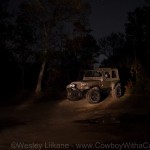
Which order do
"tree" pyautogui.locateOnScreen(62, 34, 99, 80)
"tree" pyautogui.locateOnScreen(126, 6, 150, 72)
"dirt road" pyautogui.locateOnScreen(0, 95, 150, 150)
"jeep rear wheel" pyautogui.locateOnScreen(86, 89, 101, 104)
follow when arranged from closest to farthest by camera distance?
"dirt road" pyautogui.locateOnScreen(0, 95, 150, 150), "jeep rear wheel" pyautogui.locateOnScreen(86, 89, 101, 104), "tree" pyautogui.locateOnScreen(126, 6, 150, 72), "tree" pyautogui.locateOnScreen(62, 34, 99, 80)

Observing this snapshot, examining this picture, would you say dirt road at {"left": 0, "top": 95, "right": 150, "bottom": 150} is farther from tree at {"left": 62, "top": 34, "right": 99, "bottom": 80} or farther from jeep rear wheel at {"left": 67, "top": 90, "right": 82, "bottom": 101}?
tree at {"left": 62, "top": 34, "right": 99, "bottom": 80}

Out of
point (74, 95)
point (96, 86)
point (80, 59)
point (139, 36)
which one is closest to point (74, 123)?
point (96, 86)

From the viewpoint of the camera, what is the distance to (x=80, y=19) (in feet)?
112

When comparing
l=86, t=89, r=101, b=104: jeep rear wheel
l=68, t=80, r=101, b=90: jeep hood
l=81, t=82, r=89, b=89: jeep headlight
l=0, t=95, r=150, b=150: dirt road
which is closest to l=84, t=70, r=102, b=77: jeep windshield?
l=68, t=80, r=101, b=90: jeep hood

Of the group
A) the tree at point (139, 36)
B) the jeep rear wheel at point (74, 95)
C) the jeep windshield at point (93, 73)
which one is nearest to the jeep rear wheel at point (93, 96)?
the jeep rear wheel at point (74, 95)

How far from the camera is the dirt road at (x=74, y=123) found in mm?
13585

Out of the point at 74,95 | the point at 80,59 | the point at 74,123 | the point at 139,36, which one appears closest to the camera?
the point at 74,123

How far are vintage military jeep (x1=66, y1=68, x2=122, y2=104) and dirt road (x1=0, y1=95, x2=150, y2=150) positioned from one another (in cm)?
49

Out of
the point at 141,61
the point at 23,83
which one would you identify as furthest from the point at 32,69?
the point at 141,61

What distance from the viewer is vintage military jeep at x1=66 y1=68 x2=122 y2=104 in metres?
25.8

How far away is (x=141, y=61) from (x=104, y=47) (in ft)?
87.7

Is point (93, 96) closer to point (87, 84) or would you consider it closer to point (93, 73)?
point (87, 84)

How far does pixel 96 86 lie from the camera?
85.1 feet

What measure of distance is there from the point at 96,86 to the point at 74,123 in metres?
7.87
